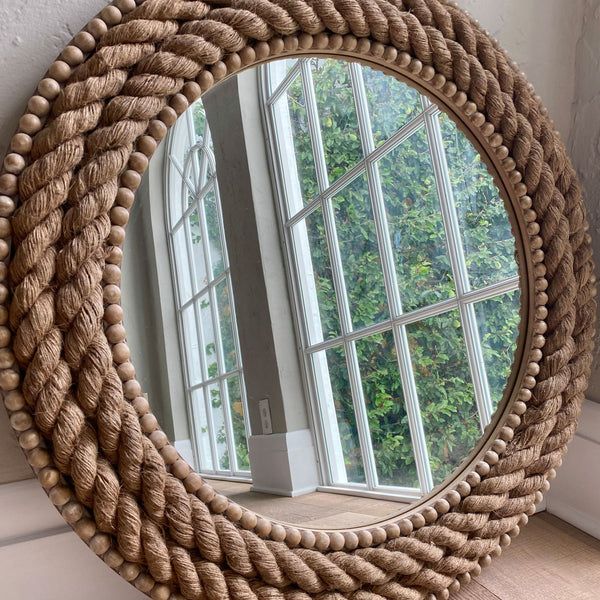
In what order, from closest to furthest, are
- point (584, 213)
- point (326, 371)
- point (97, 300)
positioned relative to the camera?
point (97, 300) < point (326, 371) < point (584, 213)

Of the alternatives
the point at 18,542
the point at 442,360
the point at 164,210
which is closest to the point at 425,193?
the point at 442,360

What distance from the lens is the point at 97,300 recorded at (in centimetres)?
49

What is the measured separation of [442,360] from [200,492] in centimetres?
28

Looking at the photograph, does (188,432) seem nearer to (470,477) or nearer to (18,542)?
(18,542)

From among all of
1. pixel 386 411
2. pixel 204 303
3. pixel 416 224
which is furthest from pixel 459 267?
pixel 204 303

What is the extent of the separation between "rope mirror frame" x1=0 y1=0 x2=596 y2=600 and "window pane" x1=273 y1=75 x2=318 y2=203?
1.7 inches

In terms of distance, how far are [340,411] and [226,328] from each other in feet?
0.45

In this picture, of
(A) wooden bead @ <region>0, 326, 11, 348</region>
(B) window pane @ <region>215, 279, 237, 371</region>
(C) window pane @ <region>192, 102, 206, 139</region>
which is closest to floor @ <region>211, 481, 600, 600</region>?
(B) window pane @ <region>215, 279, 237, 371</region>

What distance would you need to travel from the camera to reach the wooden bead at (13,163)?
19.1 inches

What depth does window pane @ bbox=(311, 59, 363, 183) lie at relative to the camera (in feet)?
2.10

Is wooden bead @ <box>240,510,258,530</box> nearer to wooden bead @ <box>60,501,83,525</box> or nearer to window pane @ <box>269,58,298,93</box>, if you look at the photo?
wooden bead @ <box>60,501,83,525</box>

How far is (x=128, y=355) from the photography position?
19.9 inches

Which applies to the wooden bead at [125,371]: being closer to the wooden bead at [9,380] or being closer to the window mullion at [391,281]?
the wooden bead at [9,380]

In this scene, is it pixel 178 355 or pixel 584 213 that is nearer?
pixel 178 355
